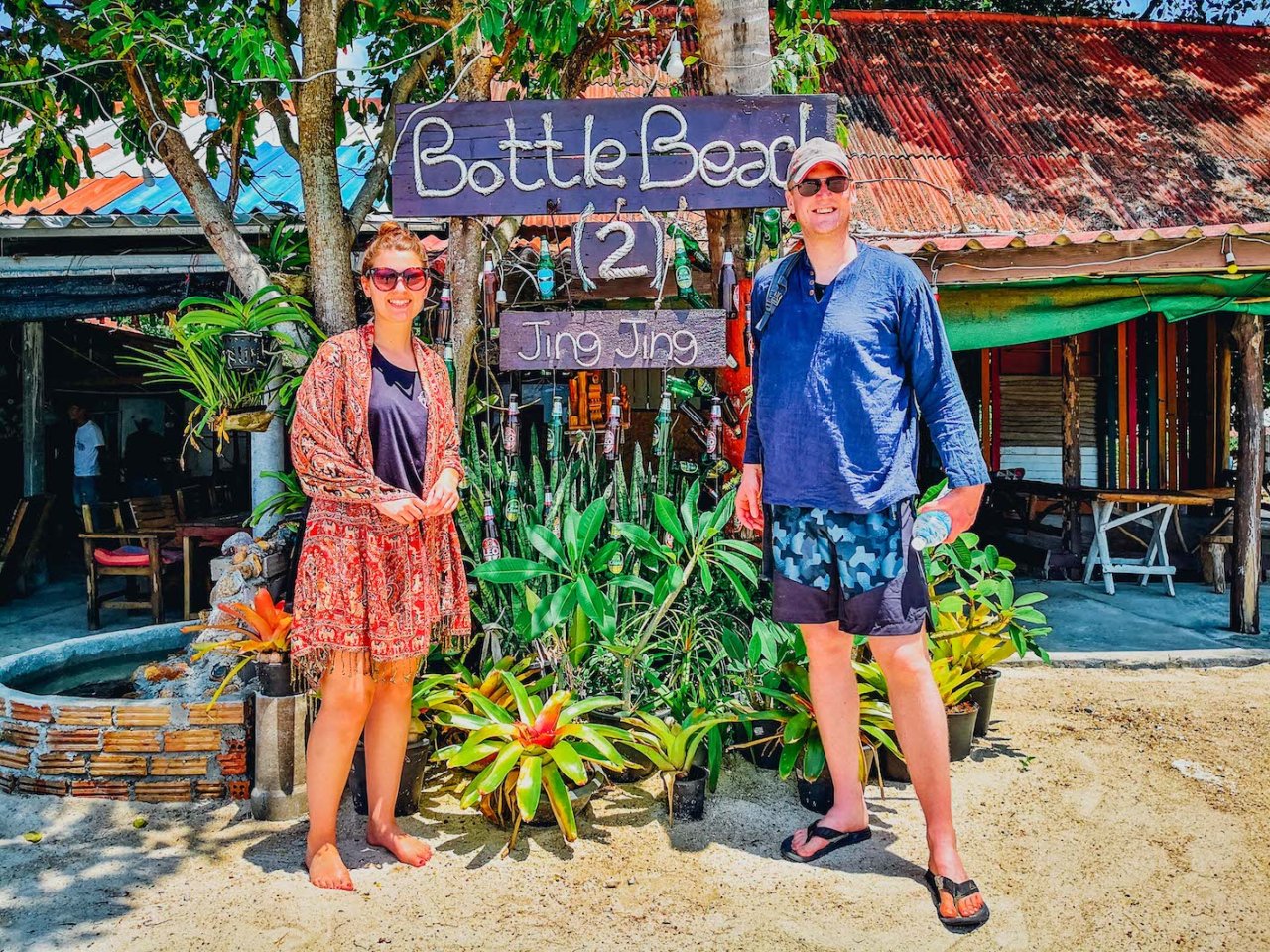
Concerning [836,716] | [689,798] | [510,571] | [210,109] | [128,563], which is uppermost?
[210,109]

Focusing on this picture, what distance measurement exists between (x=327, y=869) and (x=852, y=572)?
5.58 feet

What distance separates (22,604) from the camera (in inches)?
284

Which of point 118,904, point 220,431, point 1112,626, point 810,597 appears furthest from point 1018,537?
point 118,904

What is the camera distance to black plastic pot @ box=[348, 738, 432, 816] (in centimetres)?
304

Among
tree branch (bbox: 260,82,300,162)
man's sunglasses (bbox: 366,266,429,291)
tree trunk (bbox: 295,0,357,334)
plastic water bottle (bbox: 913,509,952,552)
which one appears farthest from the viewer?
tree branch (bbox: 260,82,300,162)

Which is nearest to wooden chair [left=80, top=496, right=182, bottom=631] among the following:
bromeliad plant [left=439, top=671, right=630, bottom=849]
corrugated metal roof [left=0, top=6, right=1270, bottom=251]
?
corrugated metal roof [left=0, top=6, right=1270, bottom=251]

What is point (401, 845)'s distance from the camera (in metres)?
2.78

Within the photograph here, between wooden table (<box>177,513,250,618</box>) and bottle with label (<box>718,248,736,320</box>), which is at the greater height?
bottle with label (<box>718,248,736,320</box>)

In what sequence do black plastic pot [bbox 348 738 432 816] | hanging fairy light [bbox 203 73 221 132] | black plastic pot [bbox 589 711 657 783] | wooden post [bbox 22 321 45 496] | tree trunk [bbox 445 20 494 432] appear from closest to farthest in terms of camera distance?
black plastic pot [bbox 348 738 432 816] < black plastic pot [bbox 589 711 657 783] < tree trunk [bbox 445 20 494 432] < hanging fairy light [bbox 203 73 221 132] < wooden post [bbox 22 321 45 496]

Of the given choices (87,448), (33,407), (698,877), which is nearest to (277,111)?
(698,877)

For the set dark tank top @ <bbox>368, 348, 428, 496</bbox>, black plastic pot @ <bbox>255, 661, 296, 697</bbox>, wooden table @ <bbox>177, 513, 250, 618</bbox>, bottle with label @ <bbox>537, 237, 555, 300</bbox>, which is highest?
bottle with label @ <bbox>537, 237, 555, 300</bbox>

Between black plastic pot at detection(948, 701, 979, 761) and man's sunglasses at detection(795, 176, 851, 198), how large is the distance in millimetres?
2029

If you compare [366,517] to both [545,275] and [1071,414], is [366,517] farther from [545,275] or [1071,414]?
[1071,414]

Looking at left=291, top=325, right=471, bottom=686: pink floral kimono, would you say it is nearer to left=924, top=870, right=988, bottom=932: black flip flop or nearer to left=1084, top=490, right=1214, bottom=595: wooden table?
left=924, top=870, right=988, bottom=932: black flip flop
